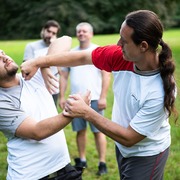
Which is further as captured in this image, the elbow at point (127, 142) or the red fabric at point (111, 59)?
the red fabric at point (111, 59)

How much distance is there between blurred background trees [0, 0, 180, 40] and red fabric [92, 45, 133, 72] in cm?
2857

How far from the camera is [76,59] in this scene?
2.73 metres

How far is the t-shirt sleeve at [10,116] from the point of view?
2.48 meters

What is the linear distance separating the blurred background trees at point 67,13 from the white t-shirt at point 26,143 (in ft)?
93.9

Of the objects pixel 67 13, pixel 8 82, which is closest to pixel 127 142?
pixel 8 82

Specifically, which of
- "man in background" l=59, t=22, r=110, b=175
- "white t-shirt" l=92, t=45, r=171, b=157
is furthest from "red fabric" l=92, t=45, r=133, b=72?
"man in background" l=59, t=22, r=110, b=175

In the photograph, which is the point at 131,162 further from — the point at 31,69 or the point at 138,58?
the point at 31,69

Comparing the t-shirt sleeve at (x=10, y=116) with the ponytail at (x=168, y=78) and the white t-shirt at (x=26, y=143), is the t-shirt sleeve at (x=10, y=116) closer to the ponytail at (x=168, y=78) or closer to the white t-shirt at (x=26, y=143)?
the white t-shirt at (x=26, y=143)

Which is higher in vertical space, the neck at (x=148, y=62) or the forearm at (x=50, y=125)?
the neck at (x=148, y=62)

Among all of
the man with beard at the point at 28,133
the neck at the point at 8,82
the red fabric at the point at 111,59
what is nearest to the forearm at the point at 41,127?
the man with beard at the point at 28,133

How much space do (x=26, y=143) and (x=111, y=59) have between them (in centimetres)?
83

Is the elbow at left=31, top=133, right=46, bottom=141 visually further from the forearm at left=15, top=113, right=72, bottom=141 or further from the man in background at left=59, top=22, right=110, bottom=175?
the man in background at left=59, top=22, right=110, bottom=175

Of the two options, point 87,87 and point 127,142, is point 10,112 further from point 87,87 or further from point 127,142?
point 87,87

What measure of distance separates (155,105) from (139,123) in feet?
0.49
